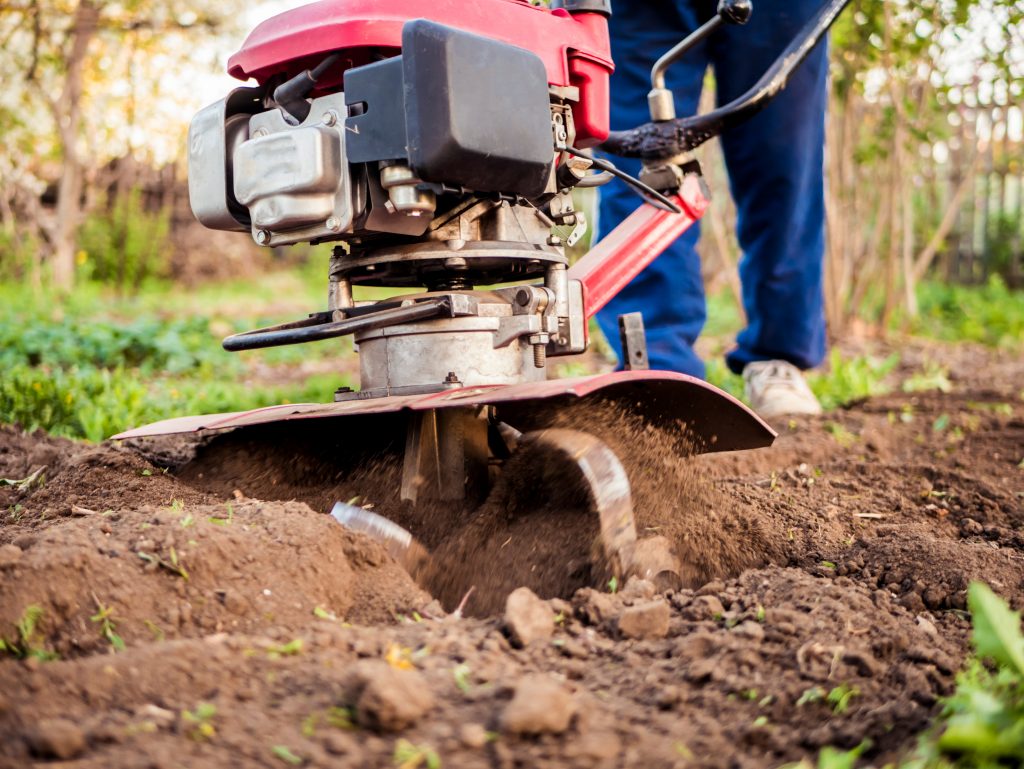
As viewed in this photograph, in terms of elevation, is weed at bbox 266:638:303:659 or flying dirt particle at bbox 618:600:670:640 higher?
weed at bbox 266:638:303:659

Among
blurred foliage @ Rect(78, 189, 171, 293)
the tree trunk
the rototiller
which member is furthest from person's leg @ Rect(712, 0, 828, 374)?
blurred foliage @ Rect(78, 189, 171, 293)

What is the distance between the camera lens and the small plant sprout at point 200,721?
3.22 feet

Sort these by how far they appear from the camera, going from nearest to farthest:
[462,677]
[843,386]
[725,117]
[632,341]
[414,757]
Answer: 1. [414,757]
2. [462,677]
3. [632,341]
4. [725,117]
5. [843,386]

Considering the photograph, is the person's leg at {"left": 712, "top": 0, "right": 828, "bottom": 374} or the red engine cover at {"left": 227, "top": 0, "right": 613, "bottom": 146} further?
the person's leg at {"left": 712, "top": 0, "right": 828, "bottom": 374}

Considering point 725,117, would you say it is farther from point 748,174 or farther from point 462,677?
point 462,677

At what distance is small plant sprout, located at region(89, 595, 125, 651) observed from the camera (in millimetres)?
1235

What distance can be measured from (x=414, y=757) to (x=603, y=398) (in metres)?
0.89

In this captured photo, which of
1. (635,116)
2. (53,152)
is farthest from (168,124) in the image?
(635,116)

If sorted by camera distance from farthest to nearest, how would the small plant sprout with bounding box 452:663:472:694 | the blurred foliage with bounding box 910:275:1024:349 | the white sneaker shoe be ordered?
the blurred foliage with bounding box 910:275:1024:349 < the white sneaker shoe < the small plant sprout with bounding box 452:663:472:694

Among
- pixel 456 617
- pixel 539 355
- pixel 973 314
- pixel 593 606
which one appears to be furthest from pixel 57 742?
pixel 973 314

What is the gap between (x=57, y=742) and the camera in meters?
0.94

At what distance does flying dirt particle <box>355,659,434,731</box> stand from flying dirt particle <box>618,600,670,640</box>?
1.17 ft

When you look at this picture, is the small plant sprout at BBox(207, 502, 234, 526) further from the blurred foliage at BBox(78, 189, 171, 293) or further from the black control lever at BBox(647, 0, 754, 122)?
the blurred foliage at BBox(78, 189, 171, 293)

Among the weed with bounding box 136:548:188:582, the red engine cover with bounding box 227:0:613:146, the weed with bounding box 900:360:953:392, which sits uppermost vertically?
the red engine cover with bounding box 227:0:613:146
